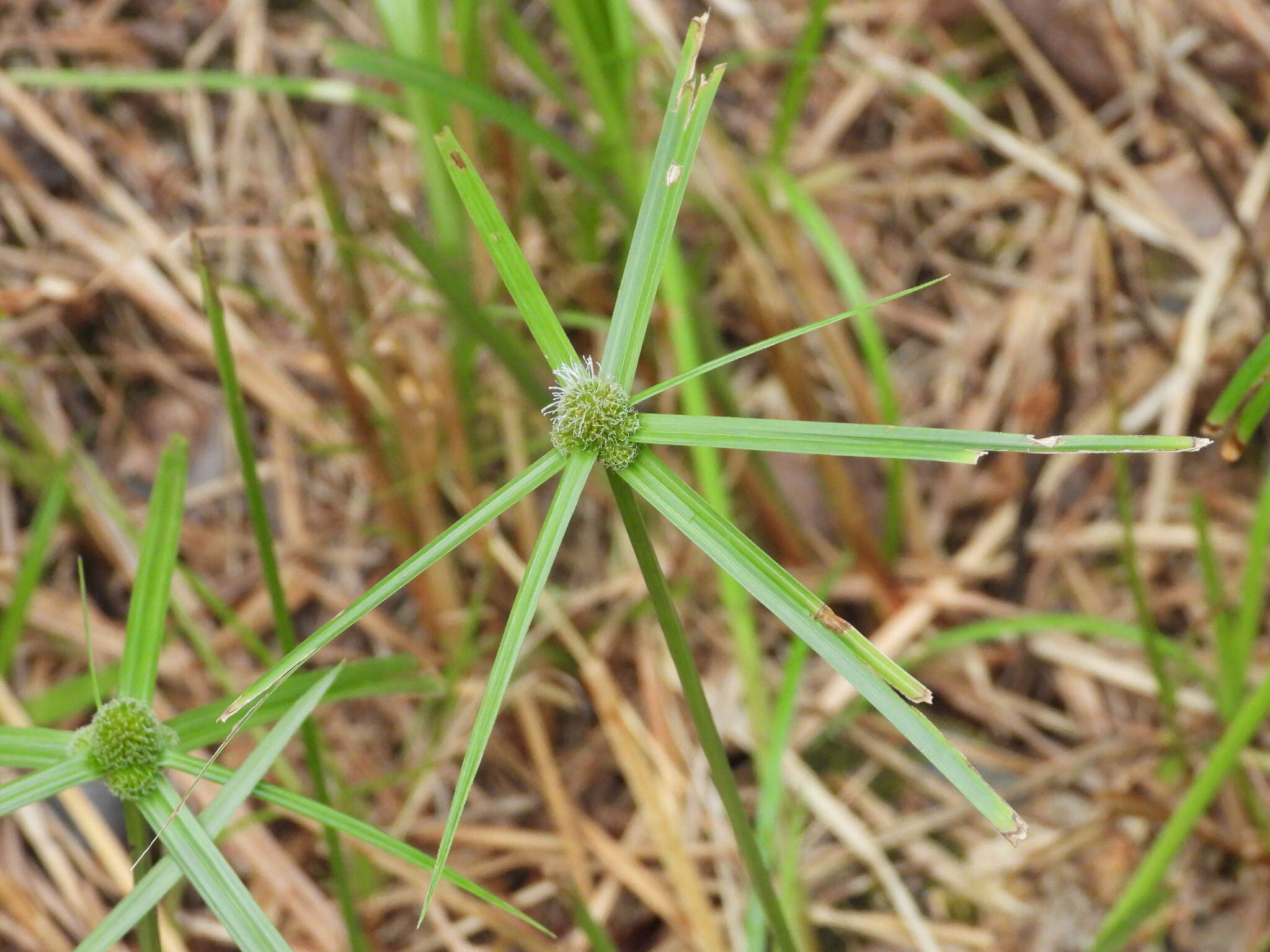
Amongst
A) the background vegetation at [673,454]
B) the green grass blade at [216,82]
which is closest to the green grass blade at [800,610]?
the background vegetation at [673,454]

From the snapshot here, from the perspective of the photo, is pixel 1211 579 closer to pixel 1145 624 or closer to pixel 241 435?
pixel 1145 624

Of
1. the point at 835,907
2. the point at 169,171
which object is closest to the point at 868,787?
the point at 835,907

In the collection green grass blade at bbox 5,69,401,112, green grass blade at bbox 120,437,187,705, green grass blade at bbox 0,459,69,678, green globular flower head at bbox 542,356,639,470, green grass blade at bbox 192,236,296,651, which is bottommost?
green globular flower head at bbox 542,356,639,470

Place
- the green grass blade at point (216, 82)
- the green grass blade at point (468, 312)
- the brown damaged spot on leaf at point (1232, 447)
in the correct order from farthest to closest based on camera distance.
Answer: the green grass blade at point (216, 82)
the green grass blade at point (468, 312)
the brown damaged spot on leaf at point (1232, 447)

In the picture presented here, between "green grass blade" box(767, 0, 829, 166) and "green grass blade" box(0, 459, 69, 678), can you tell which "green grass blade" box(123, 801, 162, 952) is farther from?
"green grass blade" box(767, 0, 829, 166)

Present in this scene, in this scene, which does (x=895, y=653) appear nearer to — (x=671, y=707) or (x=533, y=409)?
(x=671, y=707)

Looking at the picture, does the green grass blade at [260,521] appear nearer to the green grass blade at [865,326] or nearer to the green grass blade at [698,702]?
the green grass blade at [698,702]

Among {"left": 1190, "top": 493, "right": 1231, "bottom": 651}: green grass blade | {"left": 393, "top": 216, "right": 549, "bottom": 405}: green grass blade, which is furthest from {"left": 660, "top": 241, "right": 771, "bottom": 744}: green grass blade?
{"left": 1190, "top": 493, "right": 1231, "bottom": 651}: green grass blade
